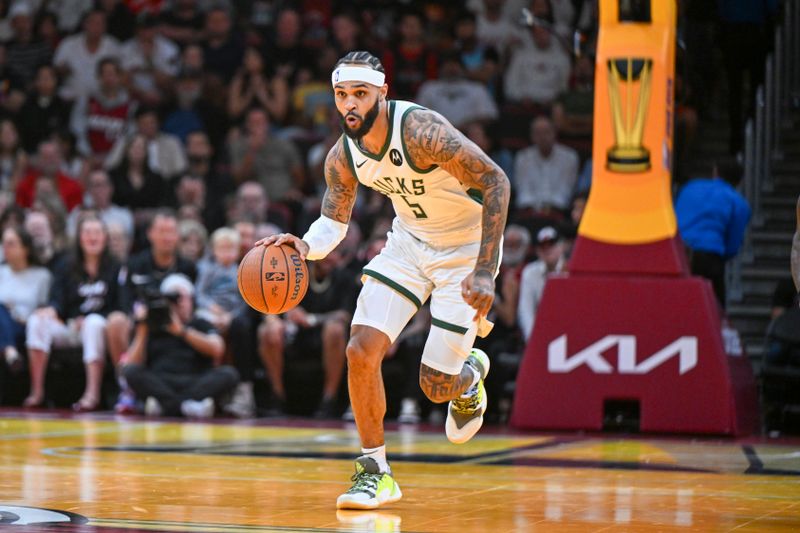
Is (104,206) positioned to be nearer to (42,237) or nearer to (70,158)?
(42,237)

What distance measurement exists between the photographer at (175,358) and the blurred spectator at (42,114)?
14.7 ft

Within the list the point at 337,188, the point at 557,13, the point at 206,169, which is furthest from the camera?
the point at 557,13

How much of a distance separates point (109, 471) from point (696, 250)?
19.2 ft

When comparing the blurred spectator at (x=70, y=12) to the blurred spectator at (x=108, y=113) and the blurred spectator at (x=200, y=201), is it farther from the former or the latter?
the blurred spectator at (x=200, y=201)

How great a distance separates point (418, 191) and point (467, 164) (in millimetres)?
377

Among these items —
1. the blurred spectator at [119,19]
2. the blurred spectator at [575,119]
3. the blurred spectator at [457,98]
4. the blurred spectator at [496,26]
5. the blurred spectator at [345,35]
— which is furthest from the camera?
the blurred spectator at [119,19]

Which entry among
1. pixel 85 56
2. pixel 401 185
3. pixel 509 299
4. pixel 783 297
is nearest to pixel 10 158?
pixel 85 56

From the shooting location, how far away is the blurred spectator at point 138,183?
14.9 metres

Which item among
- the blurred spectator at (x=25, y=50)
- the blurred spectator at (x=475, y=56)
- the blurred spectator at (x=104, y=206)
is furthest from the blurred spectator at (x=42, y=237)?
the blurred spectator at (x=475, y=56)

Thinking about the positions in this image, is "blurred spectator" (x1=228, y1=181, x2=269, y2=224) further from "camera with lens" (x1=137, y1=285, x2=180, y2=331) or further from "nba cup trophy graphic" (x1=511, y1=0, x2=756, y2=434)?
"nba cup trophy graphic" (x1=511, y1=0, x2=756, y2=434)

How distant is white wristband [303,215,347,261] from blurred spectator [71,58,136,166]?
997 centimetres

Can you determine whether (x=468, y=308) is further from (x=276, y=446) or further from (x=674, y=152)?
(x=674, y=152)

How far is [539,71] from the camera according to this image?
15031mm

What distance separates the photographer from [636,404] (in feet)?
34.9
